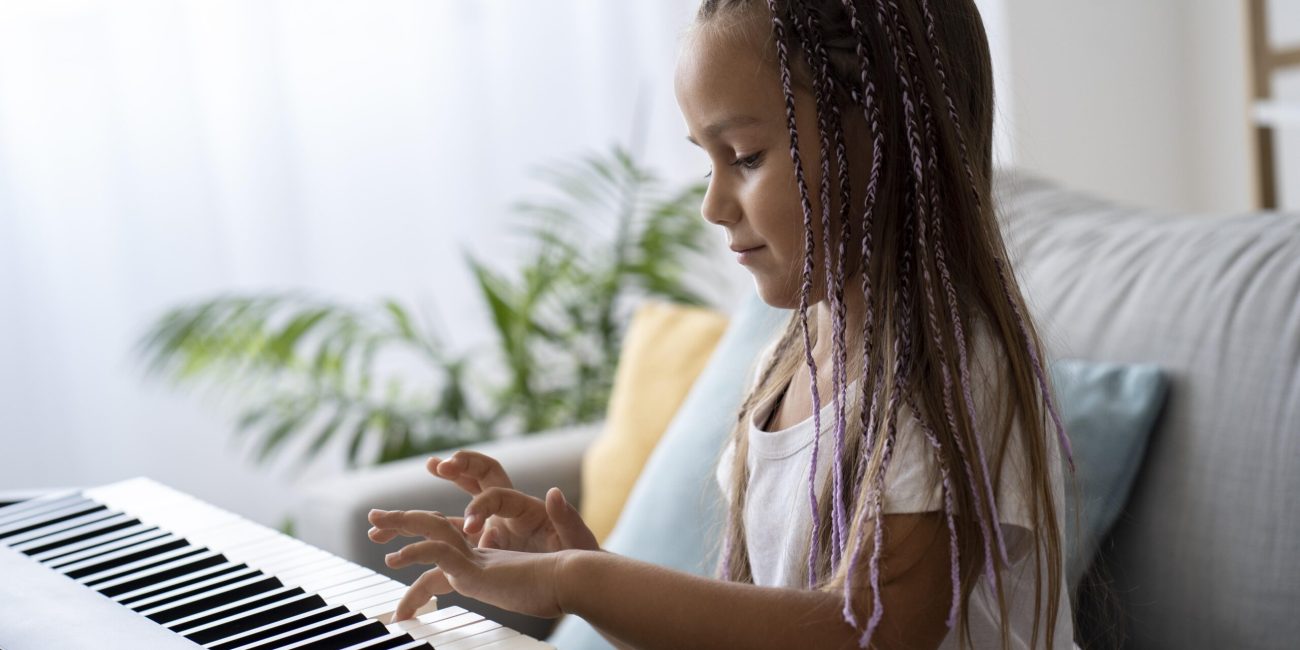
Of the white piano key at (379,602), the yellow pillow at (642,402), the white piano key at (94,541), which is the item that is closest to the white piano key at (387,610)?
the white piano key at (379,602)

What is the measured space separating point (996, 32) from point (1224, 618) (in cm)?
197

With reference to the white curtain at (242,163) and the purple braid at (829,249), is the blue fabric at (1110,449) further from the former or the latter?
the white curtain at (242,163)

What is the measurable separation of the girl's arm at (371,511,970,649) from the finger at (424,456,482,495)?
10 centimetres

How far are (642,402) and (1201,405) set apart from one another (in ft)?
2.56

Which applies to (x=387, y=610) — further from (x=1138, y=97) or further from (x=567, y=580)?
(x=1138, y=97)

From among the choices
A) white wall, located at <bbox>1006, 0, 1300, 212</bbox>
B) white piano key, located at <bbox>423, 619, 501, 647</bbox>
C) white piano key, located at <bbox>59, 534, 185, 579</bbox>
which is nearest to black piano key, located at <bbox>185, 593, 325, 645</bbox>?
white piano key, located at <bbox>423, 619, 501, 647</bbox>

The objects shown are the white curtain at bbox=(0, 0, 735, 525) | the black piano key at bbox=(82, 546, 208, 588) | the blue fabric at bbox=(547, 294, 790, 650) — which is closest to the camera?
the black piano key at bbox=(82, 546, 208, 588)

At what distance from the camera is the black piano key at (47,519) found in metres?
1.11

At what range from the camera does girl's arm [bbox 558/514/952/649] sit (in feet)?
2.62

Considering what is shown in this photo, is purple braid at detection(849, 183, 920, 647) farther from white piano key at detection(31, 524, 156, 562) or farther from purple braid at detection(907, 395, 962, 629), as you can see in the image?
white piano key at detection(31, 524, 156, 562)

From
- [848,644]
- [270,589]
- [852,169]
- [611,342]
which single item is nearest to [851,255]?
[852,169]

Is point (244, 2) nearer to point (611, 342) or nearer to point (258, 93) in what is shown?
point (258, 93)

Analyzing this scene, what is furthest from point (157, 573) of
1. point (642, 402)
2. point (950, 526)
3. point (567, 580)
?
point (642, 402)

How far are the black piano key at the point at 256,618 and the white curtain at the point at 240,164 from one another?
6.47 ft
